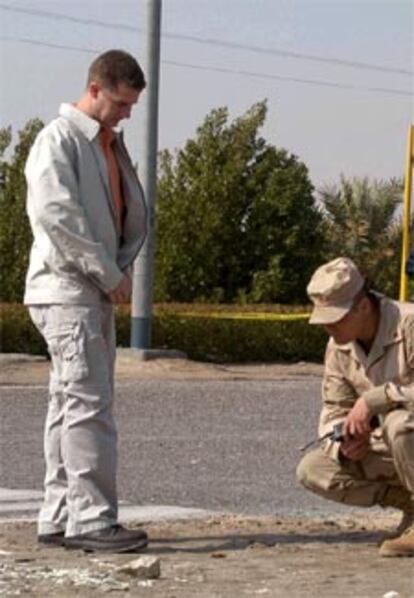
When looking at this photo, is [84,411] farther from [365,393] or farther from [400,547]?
[400,547]

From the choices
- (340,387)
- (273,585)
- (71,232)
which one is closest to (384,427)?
(340,387)

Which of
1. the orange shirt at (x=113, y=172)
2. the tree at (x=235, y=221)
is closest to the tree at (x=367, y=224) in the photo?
the tree at (x=235, y=221)

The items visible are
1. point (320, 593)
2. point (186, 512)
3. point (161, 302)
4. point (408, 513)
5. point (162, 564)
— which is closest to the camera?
point (320, 593)

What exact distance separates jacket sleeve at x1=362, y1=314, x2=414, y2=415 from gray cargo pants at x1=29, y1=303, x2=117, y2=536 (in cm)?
115

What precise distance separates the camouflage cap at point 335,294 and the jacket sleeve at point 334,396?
0.39 metres

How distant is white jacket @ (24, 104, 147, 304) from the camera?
8.80 m

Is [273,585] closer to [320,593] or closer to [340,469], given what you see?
[320,593]

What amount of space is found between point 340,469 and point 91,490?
41.4 inches

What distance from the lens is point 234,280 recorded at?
3344cm

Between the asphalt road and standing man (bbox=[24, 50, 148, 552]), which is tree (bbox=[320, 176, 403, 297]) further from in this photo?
standing man (bbox=[24, 50, 148, 552])

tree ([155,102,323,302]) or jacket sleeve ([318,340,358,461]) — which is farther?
→ tree ([155,102,323,302])

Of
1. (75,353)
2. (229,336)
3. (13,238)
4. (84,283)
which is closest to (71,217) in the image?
(84,283)

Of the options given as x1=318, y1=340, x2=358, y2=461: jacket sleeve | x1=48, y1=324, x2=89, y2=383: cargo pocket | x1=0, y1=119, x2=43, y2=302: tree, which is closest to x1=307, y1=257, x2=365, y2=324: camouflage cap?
x1=318, y1=340, x2=358, y2=461: jacket sleeve

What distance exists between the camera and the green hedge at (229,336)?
92.1 feet
